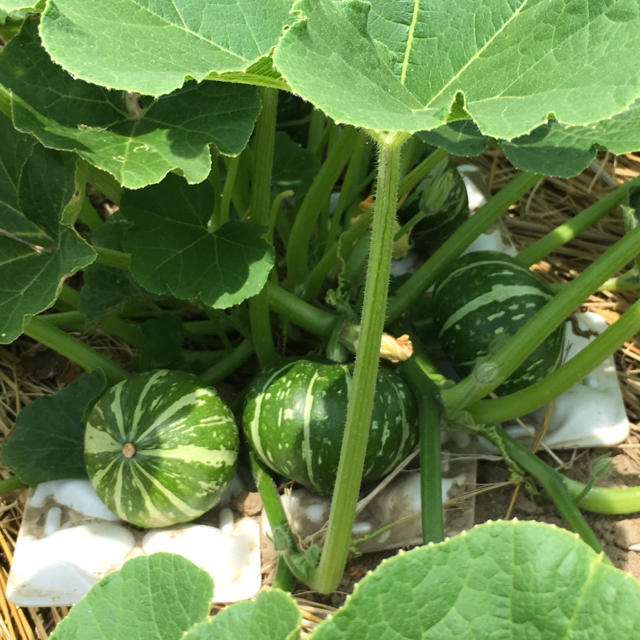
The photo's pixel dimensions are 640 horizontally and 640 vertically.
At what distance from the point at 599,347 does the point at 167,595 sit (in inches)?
34.8

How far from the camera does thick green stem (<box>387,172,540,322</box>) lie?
1.75 meters

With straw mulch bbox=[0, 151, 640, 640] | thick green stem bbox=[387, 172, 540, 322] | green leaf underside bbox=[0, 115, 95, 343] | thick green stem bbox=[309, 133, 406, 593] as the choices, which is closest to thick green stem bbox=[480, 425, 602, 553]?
straw mulch bbox=[0, 151, 640, 640]

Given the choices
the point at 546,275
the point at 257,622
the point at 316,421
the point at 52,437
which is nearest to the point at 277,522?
the point at 316,421

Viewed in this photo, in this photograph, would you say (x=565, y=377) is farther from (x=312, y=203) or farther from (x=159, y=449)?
(x=159, y=449)

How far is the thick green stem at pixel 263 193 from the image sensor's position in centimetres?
140

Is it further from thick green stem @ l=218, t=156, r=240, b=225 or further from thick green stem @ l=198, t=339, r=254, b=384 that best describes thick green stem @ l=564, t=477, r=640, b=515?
thick green stem @ l=218, t=156, r=240, b=225

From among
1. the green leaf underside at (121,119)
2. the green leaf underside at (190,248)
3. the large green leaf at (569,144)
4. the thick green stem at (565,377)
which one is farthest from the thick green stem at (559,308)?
Answer: the green leaf underside at (121,119)

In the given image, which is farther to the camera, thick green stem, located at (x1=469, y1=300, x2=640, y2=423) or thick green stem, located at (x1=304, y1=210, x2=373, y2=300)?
thick green stem, located at (x1=304, y1=210, x2=373, y2=300)

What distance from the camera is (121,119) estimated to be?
1.36 meters

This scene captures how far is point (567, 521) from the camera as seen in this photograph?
1.58m

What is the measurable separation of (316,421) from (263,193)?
0.41m

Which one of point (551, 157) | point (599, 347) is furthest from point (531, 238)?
point (551, 157)

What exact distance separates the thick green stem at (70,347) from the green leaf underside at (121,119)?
0.41 meters

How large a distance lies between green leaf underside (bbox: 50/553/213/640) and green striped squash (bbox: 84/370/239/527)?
1.67 ft
